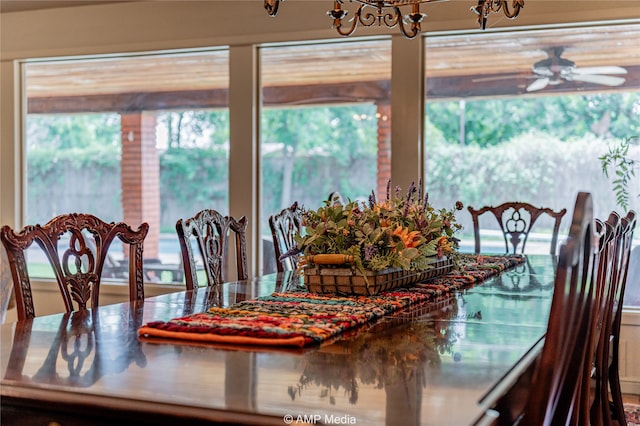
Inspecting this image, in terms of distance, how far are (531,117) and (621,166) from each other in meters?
0.62

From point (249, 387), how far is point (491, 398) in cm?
38

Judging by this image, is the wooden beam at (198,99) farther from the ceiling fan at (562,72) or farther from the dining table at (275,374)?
the dining table at (275,374)

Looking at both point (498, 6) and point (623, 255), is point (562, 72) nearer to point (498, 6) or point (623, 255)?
point (498, 6)

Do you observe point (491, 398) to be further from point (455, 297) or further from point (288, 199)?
point (288, 199)

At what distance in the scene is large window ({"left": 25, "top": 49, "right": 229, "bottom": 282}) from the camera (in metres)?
5.43

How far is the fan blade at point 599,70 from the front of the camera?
4.48 meters

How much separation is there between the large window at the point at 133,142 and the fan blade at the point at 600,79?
2.41m

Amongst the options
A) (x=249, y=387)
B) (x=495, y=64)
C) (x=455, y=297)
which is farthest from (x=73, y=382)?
(x=495, y=64)

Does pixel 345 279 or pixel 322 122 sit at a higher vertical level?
pixel 322 122

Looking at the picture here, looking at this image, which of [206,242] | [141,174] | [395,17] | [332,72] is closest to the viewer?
[206,242]

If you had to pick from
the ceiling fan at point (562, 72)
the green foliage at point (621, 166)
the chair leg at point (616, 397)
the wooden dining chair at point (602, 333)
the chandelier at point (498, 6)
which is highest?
the ceiling fan at point (562, 72)

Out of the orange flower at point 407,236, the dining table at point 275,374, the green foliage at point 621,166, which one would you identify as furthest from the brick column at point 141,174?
the dining table at point 275,374

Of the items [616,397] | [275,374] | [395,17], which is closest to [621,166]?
[616,397]

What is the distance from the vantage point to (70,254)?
2.26 metres
